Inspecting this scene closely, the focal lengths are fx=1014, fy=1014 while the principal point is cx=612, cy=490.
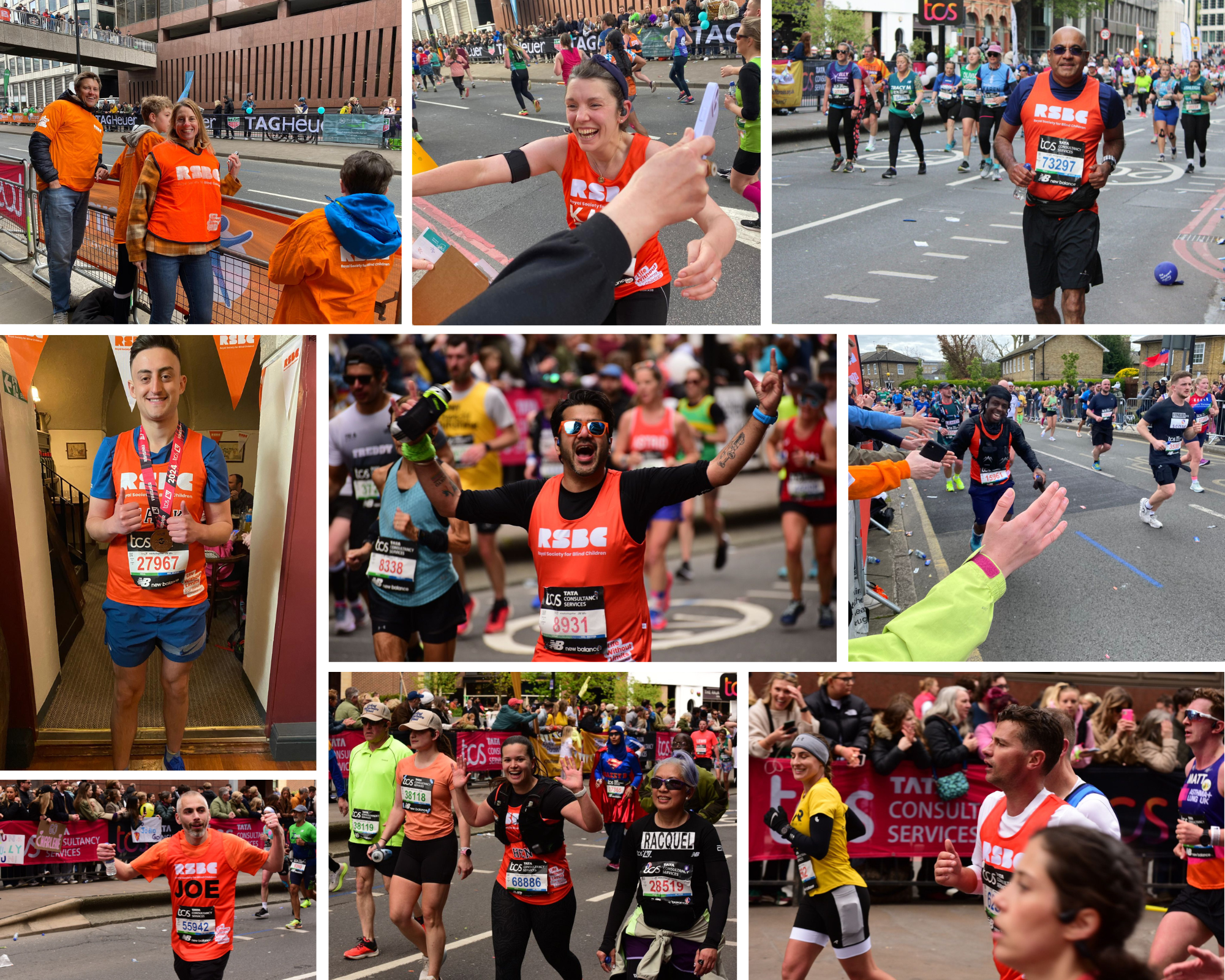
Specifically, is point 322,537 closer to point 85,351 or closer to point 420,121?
point 420,121

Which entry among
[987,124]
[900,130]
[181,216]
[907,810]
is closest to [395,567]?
[181,216]

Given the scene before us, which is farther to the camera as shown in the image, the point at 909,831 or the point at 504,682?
the point at 909,831

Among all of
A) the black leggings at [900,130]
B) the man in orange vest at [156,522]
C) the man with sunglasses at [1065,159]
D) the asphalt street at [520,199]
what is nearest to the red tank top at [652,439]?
the asphalt street at [520,199]

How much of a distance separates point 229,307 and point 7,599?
1.77 m

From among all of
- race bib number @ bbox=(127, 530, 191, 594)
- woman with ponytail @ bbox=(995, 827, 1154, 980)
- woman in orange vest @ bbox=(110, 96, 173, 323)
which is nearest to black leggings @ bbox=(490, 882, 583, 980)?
race bib number @ bbox=(127, 530, 191, 594)

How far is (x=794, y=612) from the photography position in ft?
15.1

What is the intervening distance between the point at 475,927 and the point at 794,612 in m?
2.44

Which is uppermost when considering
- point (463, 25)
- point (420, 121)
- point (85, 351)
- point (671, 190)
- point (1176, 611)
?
point (463, 25)

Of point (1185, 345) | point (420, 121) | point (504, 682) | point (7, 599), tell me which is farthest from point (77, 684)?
point (1185, 345)

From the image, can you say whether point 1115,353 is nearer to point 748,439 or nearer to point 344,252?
point 748,439

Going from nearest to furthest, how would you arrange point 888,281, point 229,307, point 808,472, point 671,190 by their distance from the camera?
point 671,190 → point 808,472 → point 229,307 → point 888,281

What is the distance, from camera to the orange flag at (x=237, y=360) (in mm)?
4992

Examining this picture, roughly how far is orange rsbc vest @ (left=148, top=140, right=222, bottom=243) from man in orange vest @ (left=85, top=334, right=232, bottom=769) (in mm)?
704

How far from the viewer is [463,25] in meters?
4.51
